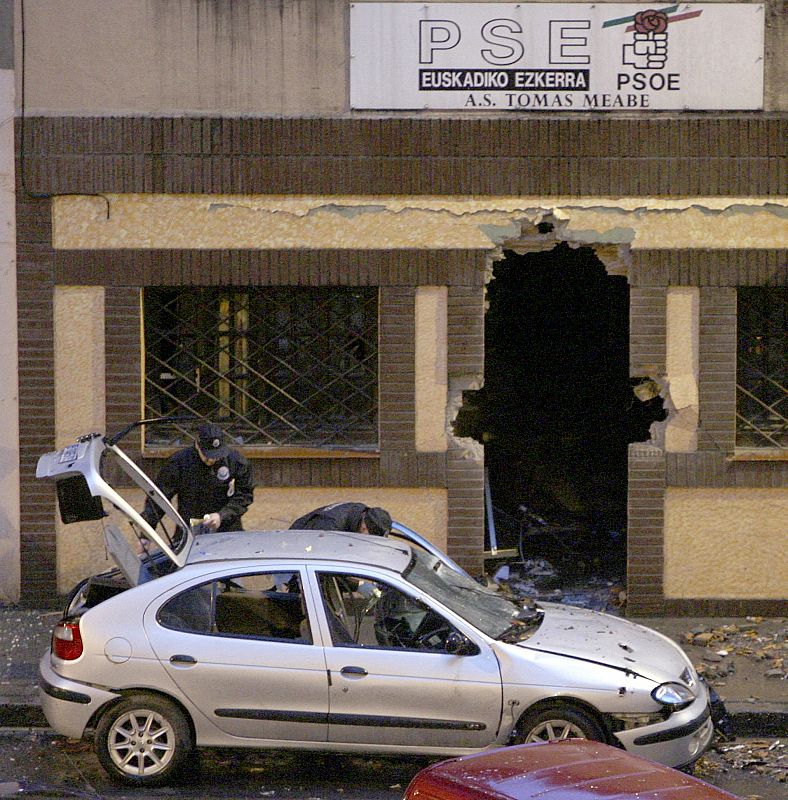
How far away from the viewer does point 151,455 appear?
9.43m

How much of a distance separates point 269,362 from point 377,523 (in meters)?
2.56

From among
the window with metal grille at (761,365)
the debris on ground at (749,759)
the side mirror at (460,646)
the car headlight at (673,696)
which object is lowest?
the debris on ground at (749,759)

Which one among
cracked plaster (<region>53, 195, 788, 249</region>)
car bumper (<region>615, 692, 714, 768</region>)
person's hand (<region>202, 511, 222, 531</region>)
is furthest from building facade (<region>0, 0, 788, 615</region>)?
car bumper (<region>615, 692, 714, 768</region>)

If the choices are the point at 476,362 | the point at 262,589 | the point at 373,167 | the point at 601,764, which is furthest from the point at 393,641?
the point at 373,167

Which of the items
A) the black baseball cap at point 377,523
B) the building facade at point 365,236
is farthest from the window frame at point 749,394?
the black baseball cap at point 377,523

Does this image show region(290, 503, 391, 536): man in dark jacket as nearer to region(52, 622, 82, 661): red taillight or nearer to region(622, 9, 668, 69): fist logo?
region(52, 622, 82, 661): red taillight

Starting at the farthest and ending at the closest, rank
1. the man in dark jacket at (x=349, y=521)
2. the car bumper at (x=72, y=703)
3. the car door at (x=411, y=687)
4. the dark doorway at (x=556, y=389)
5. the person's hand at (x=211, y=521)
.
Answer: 1. the dark doorway at (x=556, y=389)
2. the person's hand at (x=211, y=521)
3. the man in dark jacket at (x=349, y=521)
4. the car bumper at (x=72, y=703)
5. the car door at (x=411, y=687)

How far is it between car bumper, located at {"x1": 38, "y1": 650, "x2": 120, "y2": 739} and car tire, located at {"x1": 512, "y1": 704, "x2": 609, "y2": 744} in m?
2.08

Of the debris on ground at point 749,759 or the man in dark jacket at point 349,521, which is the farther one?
the man in dark jacket at point 349,521

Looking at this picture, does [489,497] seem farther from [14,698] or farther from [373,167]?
[14,698]

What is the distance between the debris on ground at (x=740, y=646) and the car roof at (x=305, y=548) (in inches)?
104

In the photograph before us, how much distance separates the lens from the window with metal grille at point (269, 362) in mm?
9578

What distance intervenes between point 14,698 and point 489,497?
511 cm

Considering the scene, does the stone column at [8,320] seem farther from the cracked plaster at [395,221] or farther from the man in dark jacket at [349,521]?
the man in dark jacket at [349,521]
